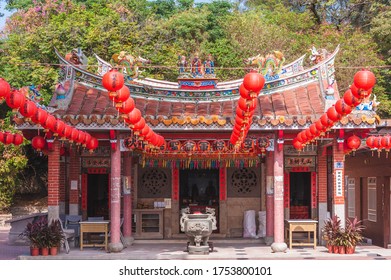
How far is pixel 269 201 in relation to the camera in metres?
17.1

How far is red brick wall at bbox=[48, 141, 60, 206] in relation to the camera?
14.9 metres

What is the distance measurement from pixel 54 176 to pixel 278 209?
18.3 ft

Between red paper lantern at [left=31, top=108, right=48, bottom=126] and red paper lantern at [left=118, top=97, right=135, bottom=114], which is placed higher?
red paper lantern at [left=118, top=97, right=135, bottom=114]

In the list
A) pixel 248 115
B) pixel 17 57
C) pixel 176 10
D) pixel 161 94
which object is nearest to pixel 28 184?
pixel 17 57

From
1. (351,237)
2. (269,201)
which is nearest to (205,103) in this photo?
(269,201)

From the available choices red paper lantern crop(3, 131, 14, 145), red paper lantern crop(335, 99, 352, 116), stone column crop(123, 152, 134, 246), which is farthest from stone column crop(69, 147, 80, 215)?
red paper lantern crop(335, 99, 352, 116)

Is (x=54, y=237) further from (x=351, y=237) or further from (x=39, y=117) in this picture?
(x=351, y=237)

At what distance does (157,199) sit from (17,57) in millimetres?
11654

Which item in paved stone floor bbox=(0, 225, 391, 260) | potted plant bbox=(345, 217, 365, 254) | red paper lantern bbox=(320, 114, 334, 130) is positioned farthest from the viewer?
potted plant bbox=(345, 217, 365, 254)

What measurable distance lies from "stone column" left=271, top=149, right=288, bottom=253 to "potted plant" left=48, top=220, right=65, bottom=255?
17.0 ft

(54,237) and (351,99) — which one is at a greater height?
(351,99)

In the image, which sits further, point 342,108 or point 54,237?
point 54,237

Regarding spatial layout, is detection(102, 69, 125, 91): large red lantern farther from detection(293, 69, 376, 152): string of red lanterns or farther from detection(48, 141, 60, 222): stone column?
detection(48, 141, 60, 222): stone column

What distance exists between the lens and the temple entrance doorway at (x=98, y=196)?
726 inches
